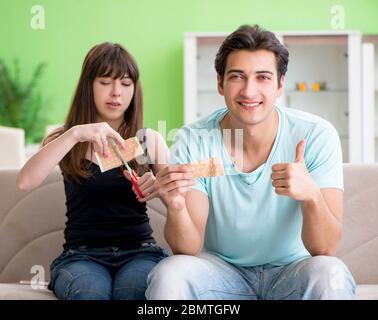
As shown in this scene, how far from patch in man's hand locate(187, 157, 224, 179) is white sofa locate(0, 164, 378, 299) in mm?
584

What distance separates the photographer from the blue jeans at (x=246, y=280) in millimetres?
1614

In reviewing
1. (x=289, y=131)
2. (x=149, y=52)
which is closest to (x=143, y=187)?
(x=289, y=131)

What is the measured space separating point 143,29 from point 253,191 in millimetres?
5170

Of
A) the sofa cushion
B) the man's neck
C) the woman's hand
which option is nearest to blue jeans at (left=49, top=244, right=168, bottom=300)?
the sofa cushion

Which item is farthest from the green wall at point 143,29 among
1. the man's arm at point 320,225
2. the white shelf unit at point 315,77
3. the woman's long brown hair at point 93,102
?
the man's arm at point 320,225

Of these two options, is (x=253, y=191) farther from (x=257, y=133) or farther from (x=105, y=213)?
(x=105, y=213)

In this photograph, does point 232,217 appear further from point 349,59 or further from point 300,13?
point 300,13

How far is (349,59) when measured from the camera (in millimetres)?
6309

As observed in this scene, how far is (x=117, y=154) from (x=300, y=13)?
5117 mm

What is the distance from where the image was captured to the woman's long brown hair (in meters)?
2.13

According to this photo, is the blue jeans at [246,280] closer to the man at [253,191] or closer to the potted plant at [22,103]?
the man at [253,191]
